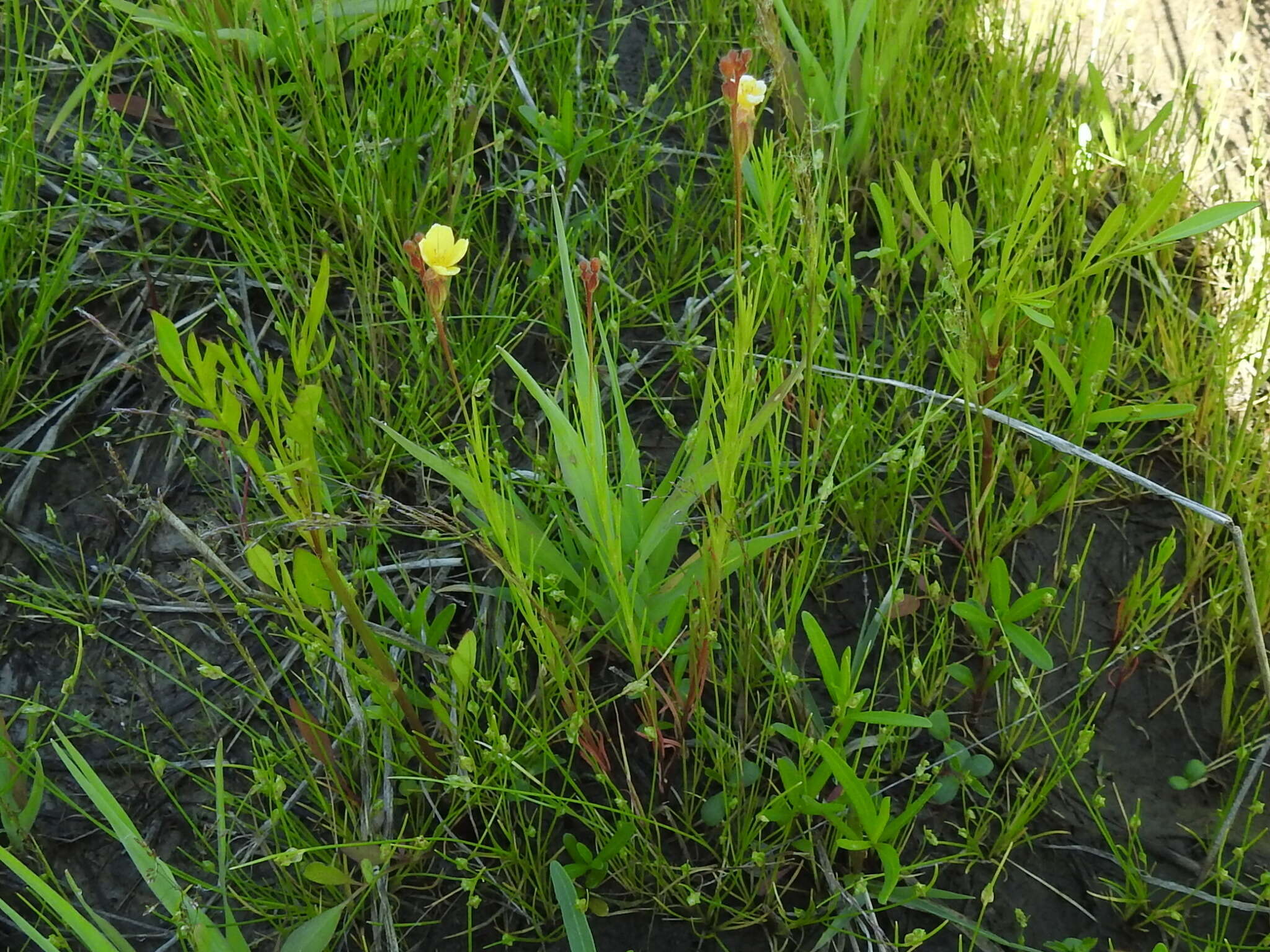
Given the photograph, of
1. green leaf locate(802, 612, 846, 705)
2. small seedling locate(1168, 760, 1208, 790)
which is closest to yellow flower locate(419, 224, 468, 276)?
green leaf locate(802, 612, 846, 705)

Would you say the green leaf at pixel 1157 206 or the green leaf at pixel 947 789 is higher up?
the green leaf at pixel 1157 206

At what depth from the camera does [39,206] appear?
1706 millimetres

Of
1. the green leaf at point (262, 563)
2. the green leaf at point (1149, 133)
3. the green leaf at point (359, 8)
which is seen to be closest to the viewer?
the green leaf at point (262, 563)

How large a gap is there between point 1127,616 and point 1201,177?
1.01 metres

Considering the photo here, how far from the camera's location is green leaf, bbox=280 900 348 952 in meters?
1.05

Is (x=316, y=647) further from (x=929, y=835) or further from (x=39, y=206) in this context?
(x=39, y=206)

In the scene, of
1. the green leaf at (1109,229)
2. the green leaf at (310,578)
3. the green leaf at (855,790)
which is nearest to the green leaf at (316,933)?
the green leaf at (310,578)

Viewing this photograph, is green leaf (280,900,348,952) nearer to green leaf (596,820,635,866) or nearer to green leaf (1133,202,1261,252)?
green leaf (596,820,635,866)

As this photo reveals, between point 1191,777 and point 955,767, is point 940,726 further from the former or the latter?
point 1191,777

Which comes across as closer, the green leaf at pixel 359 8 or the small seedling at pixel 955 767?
the small seedling at pixel 955 767

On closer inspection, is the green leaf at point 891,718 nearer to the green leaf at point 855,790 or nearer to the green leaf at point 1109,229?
the green leaf at point 855,790

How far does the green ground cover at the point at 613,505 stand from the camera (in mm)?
1121

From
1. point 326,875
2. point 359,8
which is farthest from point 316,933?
point 359,8

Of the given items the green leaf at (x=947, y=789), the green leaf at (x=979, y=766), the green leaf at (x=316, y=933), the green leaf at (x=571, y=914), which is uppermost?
the green leaf at (x=979, y=766)
